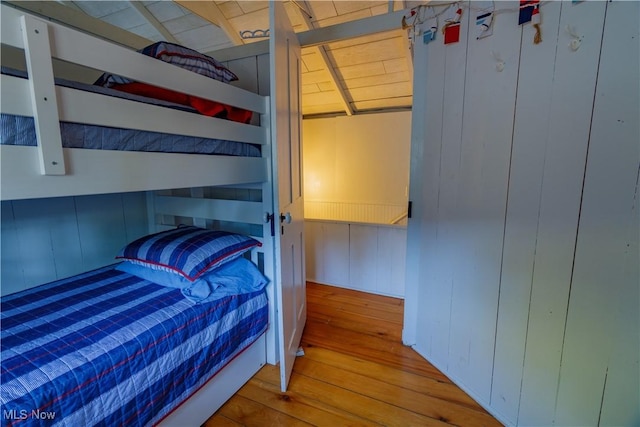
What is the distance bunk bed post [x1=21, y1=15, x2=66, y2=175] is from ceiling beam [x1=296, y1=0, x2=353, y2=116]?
81.3 inches

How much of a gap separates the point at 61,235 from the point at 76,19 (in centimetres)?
115

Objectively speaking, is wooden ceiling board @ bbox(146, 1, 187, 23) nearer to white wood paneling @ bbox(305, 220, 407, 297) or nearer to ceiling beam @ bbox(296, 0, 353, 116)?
ceiling beam @ bbox(296, 0, 353, 116)

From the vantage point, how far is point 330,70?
10.8ft

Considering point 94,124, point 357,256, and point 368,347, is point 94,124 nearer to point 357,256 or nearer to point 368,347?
point 368,347

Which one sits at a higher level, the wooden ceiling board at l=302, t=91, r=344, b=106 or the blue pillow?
the wooden ceiling board at l=302, t=91, r=344, b=106

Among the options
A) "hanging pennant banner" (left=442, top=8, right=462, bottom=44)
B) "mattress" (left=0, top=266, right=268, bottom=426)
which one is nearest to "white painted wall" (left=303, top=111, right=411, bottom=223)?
"hanging pennant banner" (left=442, top=8, right=462, bottom=44)

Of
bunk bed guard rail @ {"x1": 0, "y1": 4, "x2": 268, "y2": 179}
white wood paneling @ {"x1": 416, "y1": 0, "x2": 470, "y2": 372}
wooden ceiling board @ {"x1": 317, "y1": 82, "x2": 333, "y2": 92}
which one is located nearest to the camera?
bunk bed guard rail @ {"x1": 0, "y1": 4, "x2": 268, "y2": 179}

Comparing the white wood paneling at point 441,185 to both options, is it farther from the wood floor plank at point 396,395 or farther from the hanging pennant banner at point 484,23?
the wood floor plank at point 396,395

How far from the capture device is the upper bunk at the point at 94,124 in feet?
2.43

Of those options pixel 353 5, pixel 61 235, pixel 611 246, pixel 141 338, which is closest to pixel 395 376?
pixel 611 246

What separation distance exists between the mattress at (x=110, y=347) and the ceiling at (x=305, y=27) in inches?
55.5

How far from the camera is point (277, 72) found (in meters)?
1.35

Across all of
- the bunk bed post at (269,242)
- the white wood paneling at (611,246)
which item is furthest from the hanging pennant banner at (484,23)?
the bunk bed post at (269,242)

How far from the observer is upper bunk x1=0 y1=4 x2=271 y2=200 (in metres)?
0.74
